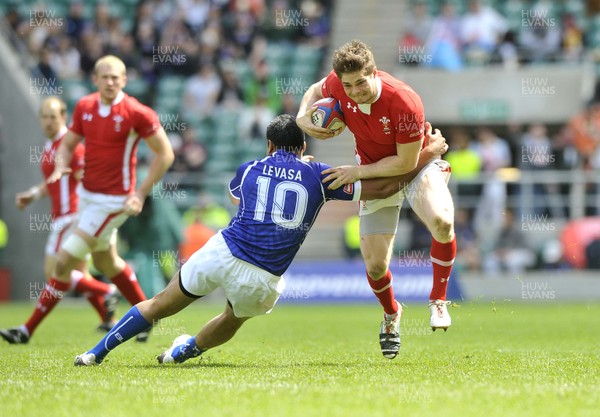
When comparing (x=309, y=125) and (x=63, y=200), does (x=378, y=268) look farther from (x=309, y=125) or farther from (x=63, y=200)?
(x=63, y=200)

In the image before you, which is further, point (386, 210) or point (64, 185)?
point (64, 185)

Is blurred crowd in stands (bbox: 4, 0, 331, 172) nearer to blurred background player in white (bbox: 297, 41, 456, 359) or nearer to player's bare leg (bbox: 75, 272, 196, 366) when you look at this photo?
blurred background player in white (bbox: 297, 41, 456, 359)

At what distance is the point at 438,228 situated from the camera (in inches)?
321

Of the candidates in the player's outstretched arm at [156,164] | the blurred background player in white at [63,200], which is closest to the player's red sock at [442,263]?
the player's outstretched arm at [156,164]

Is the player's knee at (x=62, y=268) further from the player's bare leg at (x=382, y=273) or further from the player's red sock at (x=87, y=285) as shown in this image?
the player's bare leg at (x=382, y=273)

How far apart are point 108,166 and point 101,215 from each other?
0.47m

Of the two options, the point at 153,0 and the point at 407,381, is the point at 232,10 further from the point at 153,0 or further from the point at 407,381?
the point at 407,381

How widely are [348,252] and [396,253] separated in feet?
3.40

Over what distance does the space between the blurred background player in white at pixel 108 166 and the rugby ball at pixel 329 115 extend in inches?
89.9

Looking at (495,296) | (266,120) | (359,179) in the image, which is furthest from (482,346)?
(266,120)

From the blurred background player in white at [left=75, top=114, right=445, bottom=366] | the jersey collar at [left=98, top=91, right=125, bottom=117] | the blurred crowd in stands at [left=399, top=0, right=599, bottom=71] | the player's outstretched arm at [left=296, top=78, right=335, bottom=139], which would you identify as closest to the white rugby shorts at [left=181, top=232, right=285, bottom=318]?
the blurred background player in white at [left=75, top=114, right=445, bottom=366]

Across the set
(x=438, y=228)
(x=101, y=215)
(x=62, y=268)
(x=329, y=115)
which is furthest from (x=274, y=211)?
(x=62, y=268)

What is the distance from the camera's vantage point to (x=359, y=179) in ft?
25.4

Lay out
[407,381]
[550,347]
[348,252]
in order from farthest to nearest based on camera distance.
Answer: [348,252] → [550,347] → [407,381]
